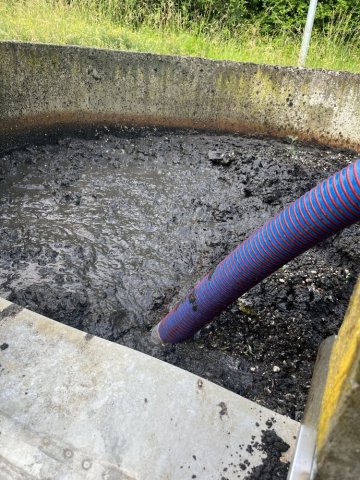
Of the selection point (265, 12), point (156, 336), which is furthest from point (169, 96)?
point (265, 12)

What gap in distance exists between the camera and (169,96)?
18.0 ft

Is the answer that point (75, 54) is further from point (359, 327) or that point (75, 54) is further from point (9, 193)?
point (359, 327)

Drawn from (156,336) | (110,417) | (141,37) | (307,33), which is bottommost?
(156,336)

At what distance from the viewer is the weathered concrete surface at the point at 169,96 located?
4.74 m

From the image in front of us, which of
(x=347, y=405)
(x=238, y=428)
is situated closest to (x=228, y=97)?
(x=238, y=428)

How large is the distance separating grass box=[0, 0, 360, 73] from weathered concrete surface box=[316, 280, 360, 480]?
220 inches

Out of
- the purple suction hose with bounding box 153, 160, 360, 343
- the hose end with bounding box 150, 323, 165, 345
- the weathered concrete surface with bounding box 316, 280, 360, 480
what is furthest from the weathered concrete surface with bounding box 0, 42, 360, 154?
the weathered concrete surface with bounding box 316, 280, 360, 480

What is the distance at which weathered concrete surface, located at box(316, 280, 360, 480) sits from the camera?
78 centimetres

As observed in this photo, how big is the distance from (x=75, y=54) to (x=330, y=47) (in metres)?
4.50

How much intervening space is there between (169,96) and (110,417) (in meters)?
4.80

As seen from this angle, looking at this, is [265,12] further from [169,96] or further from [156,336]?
[156,336]

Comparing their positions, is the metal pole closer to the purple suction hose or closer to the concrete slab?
the purple suction hose

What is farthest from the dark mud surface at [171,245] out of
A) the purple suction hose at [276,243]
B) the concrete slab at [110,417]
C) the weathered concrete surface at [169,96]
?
the concrete slab at [110,417]

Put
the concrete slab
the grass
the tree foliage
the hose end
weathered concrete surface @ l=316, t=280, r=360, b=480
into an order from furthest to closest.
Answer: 1. the tree foliage
2. the grass
3. the hose end
4. the concrete slab
5. weathered concrete surface @ l=316, t=280, r=360, b=480
